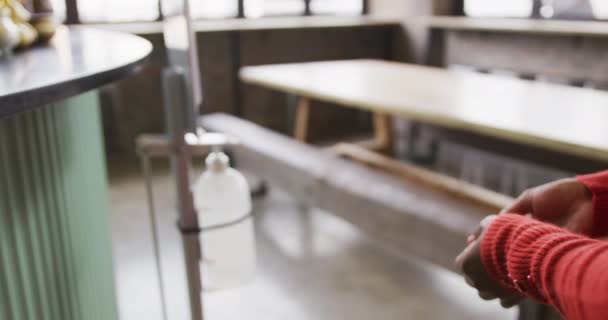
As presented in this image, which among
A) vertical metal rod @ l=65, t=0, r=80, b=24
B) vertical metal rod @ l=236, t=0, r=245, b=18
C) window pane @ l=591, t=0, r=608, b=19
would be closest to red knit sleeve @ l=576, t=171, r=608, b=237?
window pane @ l=591, t=0, r=608, b=19

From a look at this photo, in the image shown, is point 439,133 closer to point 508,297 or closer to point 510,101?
point 510,101

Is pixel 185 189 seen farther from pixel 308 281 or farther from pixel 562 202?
pixel 308 281

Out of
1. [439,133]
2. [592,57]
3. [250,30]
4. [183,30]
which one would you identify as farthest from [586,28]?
[183,30]

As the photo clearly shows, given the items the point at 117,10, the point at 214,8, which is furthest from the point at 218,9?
the point at 117,10

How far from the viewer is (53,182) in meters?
0.94

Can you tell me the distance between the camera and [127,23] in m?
4.61

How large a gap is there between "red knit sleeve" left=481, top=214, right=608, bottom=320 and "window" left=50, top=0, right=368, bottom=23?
12.8 ft

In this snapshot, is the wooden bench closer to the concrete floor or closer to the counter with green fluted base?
the concrete floor

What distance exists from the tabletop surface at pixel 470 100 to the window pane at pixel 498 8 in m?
1.76

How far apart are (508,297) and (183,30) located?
0.63 m

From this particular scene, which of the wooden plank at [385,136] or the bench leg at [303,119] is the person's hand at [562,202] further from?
the wooden plank at [385,136]

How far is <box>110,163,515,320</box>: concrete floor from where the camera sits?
87.0 inches

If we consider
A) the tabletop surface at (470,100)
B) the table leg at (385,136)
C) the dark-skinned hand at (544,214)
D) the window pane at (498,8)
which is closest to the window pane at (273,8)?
the window pane at (498,8)

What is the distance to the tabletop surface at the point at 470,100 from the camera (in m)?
1.74
